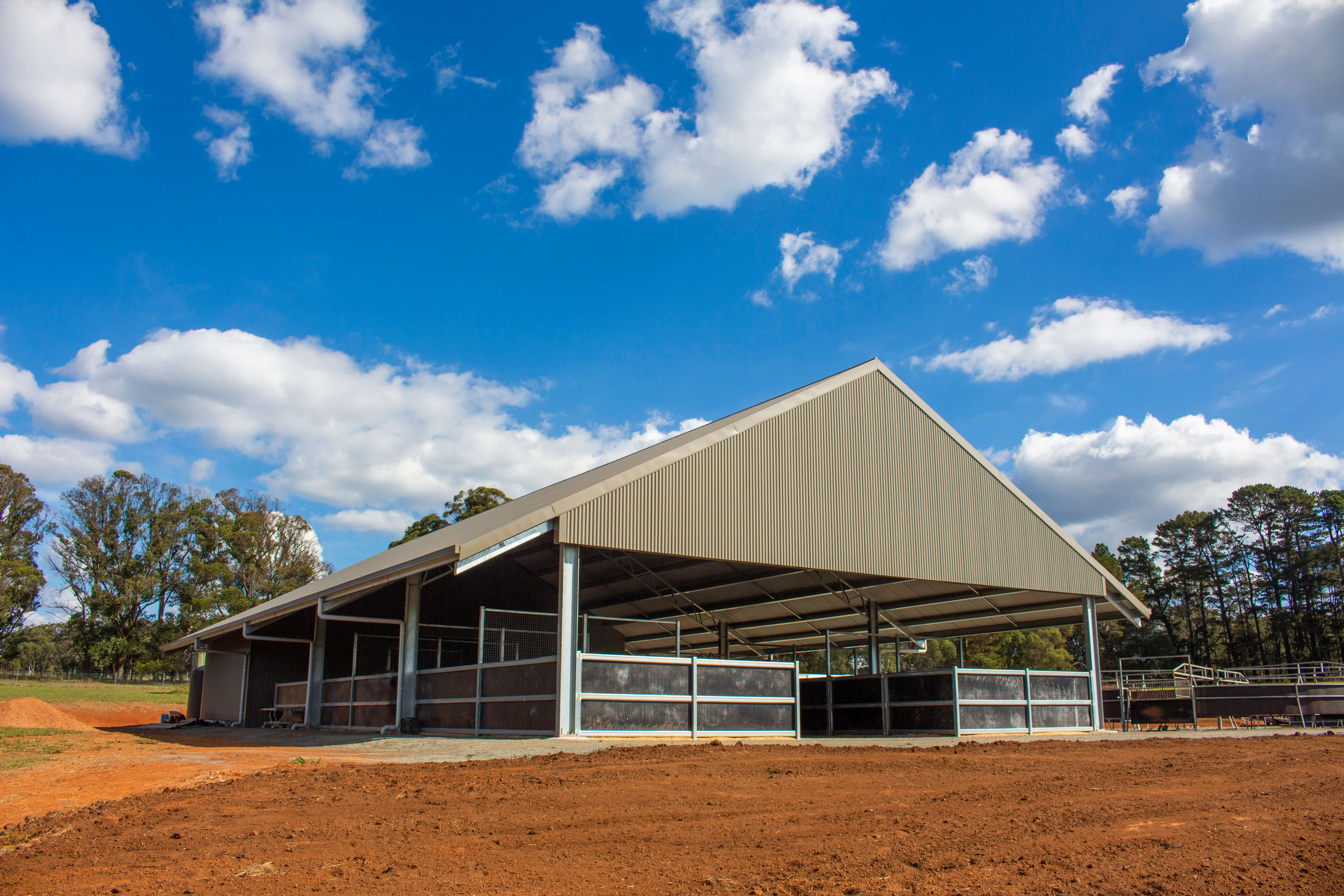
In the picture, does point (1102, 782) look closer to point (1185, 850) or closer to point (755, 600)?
point (1185, 850)

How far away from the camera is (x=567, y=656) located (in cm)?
1534

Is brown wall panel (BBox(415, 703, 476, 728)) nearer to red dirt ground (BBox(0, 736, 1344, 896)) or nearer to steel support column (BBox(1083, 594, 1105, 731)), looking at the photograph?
red dirt ground (BBox(0, 736, 1344, 896))

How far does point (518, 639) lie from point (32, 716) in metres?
18.0

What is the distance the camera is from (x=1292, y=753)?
1523 cm

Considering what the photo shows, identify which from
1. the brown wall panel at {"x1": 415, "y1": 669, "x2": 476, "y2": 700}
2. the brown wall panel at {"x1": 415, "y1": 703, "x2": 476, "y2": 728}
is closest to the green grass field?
the brown wall panel at {"x1": 415, "y1": 669, "x2": 476, "y2": 700}

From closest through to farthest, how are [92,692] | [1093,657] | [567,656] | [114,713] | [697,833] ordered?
[697,833] < [567,656] < [1093,657] < [114,713] < [92,692]

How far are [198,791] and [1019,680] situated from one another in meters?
18.1

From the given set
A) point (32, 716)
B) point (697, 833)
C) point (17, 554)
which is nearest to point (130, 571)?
point (17, 554)

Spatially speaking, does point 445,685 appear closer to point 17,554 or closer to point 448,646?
point 448,646

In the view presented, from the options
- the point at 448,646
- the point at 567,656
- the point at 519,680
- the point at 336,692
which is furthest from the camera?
the point at 448,646

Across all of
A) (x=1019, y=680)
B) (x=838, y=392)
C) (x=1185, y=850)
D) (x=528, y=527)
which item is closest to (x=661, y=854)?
(x=1185, y=850)

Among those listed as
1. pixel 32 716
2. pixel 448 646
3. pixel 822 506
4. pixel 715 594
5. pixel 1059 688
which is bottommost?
→ pixel 32 716

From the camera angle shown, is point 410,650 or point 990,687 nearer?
point 410,650

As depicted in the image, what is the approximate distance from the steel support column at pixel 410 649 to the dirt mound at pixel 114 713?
23851 millimetres
